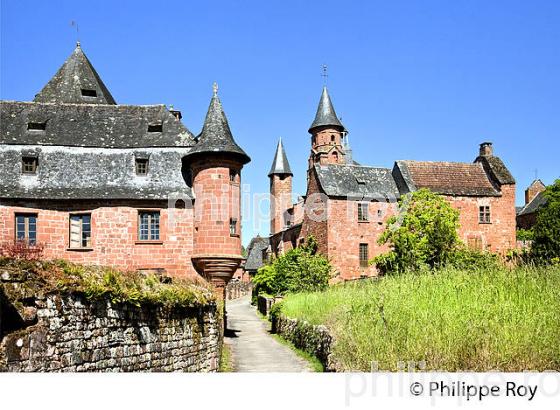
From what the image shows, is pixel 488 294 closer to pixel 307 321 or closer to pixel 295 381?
pixel 295 381

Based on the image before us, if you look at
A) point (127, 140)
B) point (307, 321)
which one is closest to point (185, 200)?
point (127, 140)

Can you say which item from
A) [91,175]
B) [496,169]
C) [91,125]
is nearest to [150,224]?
[91,175]

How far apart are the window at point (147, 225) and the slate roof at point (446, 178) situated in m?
23.6

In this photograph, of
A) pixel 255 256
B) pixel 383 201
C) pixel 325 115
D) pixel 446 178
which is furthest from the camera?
pixel 255 256

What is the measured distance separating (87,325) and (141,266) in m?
16.9

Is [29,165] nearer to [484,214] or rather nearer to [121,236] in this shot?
[121,236]

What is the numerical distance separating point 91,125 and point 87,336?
20.2 meters

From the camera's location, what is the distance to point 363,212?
142ft

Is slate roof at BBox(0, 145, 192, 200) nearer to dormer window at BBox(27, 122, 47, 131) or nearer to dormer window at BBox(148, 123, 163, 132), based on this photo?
dormer window at BBox(27, 122, 47, 131)

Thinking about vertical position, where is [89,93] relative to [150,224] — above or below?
above

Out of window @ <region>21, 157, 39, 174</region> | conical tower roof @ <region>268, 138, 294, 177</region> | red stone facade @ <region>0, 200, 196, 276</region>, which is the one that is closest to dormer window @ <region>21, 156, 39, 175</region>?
window @ <region>21, 157, 39, 174</region>

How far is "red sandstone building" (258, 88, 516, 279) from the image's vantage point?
1668 inches

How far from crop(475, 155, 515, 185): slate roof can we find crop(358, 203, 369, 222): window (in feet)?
34.3

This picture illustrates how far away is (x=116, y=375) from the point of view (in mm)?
5957
